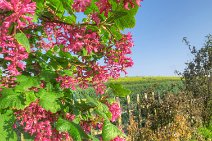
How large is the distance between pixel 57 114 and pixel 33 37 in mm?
947

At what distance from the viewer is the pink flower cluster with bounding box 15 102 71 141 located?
3.42m

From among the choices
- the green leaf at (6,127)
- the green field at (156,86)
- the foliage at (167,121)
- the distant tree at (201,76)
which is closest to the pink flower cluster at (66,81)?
the green leaf at (6,127)

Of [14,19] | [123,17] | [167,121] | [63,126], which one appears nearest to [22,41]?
[14,19]

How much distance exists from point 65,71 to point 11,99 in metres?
0.61

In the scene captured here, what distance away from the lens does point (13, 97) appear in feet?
10.3

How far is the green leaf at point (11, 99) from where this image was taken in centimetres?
308

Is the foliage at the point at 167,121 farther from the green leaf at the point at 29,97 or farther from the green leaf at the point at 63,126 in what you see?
the green leaf at the point at 29,97

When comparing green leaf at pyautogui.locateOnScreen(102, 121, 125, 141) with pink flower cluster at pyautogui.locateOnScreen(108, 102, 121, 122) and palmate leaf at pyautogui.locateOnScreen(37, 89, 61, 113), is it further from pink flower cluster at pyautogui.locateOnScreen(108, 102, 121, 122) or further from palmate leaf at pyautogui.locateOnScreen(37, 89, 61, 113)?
pink flower cluster at pyautogui.locateOnScreen(108, 102, 121, 122)

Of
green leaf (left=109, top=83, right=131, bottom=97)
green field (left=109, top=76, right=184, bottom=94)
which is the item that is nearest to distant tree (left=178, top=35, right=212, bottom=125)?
green field (left=109, top=76, right=184, bottom=94)

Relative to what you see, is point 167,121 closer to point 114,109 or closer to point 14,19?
point 114,109

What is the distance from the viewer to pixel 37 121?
11.5 ft

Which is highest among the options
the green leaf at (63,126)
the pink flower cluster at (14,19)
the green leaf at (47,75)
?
the pink flower cluster at (14,19)

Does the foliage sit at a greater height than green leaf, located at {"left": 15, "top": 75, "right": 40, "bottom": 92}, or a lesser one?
lesser

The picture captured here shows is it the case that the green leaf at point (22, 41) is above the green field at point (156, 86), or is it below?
below
